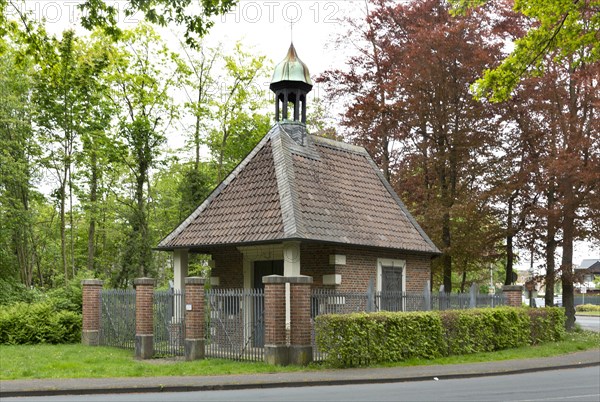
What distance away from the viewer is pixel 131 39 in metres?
38.1

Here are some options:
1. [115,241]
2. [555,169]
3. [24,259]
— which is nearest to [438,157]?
[555,169]

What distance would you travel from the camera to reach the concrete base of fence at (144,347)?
1941cm

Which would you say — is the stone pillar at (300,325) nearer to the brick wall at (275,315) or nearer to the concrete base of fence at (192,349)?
the brick wall at (275,315)

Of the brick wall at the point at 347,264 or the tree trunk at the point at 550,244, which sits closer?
the brick wall at the point at 347,264

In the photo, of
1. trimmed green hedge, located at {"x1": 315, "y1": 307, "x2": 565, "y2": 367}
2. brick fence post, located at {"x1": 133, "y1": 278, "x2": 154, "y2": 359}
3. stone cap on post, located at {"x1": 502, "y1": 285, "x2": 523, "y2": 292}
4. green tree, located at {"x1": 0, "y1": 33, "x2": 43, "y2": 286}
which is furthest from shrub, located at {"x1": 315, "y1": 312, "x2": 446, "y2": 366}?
green tree, located at {"x1": 0, "y1": 33, "x2": 43, "y2": 286}

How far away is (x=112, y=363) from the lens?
58.2ft

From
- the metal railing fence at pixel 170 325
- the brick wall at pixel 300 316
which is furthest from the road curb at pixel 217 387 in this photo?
the metal railing fence at pixel 170 325

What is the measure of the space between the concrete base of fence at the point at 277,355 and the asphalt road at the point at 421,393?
9.35ft

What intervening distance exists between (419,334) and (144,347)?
731 centimetres

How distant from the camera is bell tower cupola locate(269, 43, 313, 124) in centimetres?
2319

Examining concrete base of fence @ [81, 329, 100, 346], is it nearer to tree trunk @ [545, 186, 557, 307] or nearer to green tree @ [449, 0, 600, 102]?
green tree @ [449, 0, 600, 102]

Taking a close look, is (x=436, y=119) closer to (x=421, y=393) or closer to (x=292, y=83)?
(x=292, y=83)

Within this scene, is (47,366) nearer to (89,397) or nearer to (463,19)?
(89,397)

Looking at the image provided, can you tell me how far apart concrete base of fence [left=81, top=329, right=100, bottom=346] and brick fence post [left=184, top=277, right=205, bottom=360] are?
5.68m
